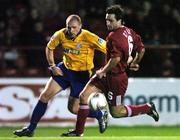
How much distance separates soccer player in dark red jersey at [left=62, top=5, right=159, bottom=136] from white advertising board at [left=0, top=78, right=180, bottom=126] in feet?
16.5

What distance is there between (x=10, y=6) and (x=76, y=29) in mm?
7157

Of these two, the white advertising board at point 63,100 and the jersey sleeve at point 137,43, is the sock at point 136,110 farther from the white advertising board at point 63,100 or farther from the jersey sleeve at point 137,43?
the white advertising board at point 63,100

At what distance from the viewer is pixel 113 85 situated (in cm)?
1213

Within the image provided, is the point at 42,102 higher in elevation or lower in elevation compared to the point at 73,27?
lower

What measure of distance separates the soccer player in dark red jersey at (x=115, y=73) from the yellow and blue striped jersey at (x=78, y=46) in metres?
0.77

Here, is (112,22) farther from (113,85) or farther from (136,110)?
(136,110)

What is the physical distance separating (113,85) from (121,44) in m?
0.73

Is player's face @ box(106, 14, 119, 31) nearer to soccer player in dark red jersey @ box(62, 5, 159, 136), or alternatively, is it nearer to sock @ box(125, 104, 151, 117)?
soccer player in dark red jersey @ box(62, 5, 159, 136)

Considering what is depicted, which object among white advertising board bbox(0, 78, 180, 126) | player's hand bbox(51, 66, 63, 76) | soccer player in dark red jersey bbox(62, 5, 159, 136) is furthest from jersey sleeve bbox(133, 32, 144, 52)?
white advertising board bbox(0, 78, 180, 126)

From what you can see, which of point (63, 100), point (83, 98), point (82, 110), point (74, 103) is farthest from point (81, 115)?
point (63, 100)

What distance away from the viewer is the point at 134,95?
17641 mm

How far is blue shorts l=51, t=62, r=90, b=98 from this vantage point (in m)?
12.8

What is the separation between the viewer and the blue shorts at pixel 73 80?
12.8m

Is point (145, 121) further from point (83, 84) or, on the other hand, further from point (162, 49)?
point (83, 84)
